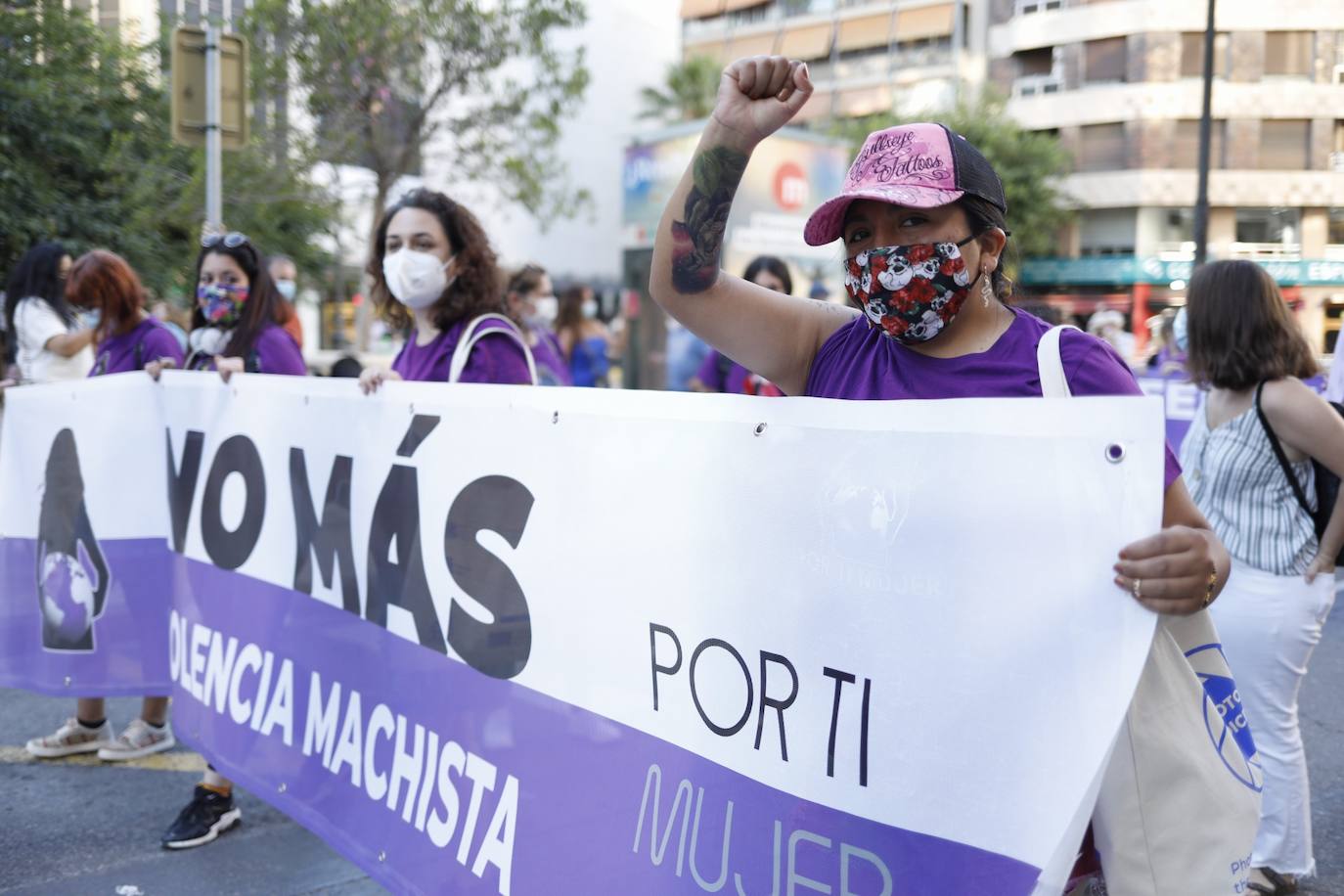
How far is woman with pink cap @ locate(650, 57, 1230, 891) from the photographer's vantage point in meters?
1.77

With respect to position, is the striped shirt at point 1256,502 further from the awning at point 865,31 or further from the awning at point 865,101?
the awning at point 865,31

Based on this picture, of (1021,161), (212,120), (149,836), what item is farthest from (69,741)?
(1021,161)

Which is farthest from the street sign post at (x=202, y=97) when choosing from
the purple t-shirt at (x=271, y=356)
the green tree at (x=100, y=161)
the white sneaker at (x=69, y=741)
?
the green tree at (x=100, y=161)

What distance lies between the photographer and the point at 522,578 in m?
2.43

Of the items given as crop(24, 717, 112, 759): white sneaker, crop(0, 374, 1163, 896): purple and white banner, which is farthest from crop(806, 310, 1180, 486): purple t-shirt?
crop(24, 717, 112, 759): white sneaker

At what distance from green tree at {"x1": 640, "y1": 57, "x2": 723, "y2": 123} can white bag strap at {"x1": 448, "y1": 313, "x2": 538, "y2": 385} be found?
3537cm

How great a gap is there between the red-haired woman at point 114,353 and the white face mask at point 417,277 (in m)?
1.29

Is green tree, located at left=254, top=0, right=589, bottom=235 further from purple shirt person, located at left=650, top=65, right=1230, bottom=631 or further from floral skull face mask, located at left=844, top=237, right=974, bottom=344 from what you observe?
floral skull face mask, located at left=844, top=237, right=974, bottom=344

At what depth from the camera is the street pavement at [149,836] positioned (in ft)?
10.7

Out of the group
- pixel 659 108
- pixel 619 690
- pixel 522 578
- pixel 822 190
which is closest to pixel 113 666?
pixel 522 578

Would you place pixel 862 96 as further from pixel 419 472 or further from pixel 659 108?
pixel 419 472

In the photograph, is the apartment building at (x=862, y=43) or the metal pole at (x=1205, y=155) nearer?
the metal pole at (x=1205, y=155)

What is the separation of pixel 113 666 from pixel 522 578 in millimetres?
2099

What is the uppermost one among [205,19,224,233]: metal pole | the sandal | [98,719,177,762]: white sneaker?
[205,19,224,233]: metal pole
